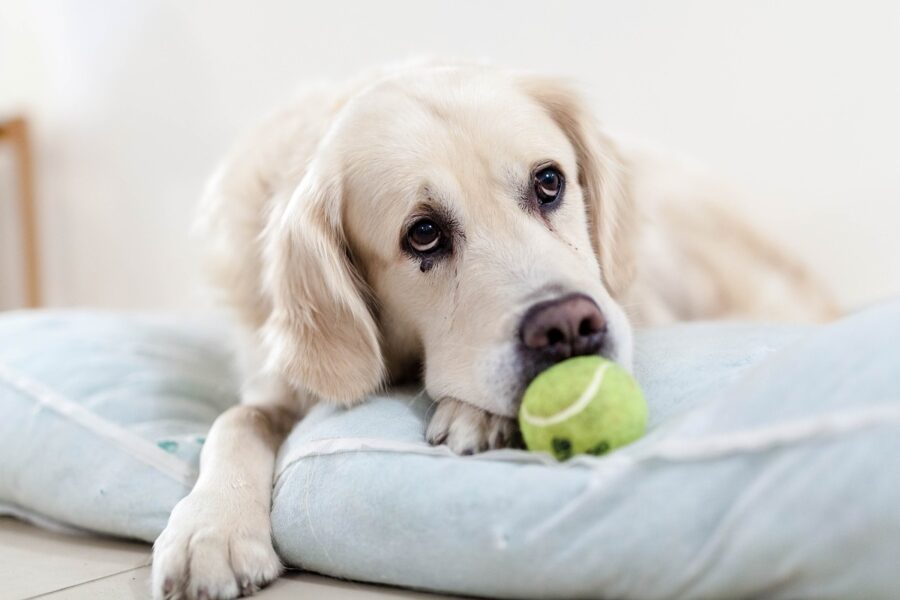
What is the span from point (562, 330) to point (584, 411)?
0.17 m

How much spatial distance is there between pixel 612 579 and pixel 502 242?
0.62 metres

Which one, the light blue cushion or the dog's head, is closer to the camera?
the light blue cushion

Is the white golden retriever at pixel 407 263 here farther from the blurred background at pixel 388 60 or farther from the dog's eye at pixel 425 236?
the blurred background at pixel 388 60

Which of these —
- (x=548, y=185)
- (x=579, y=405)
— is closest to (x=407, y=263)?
(x=548, y=185)

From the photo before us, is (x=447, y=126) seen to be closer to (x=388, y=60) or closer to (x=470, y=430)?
(x=470, y=430)

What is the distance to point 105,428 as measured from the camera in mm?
1555

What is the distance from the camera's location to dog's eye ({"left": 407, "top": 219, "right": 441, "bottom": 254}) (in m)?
1.44

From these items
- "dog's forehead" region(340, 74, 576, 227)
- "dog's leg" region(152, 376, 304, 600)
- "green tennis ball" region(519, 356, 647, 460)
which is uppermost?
"dog's forehead" region(340, 74, 576, 227)

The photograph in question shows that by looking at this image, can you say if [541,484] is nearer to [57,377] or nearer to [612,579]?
[612,579]

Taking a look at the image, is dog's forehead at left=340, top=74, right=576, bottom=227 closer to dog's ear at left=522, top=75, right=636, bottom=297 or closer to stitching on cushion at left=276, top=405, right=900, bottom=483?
dog's ear at left=522, top=75, right=636, bottom=297

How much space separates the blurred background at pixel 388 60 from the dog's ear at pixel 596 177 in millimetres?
128

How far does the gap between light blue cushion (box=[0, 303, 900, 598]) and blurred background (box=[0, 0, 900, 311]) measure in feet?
2.89

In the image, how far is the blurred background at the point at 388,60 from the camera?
9.99 feet

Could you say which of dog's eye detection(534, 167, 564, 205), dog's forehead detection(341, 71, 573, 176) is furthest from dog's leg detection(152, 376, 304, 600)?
dog's eye detection(534, 167, 564, 205)
